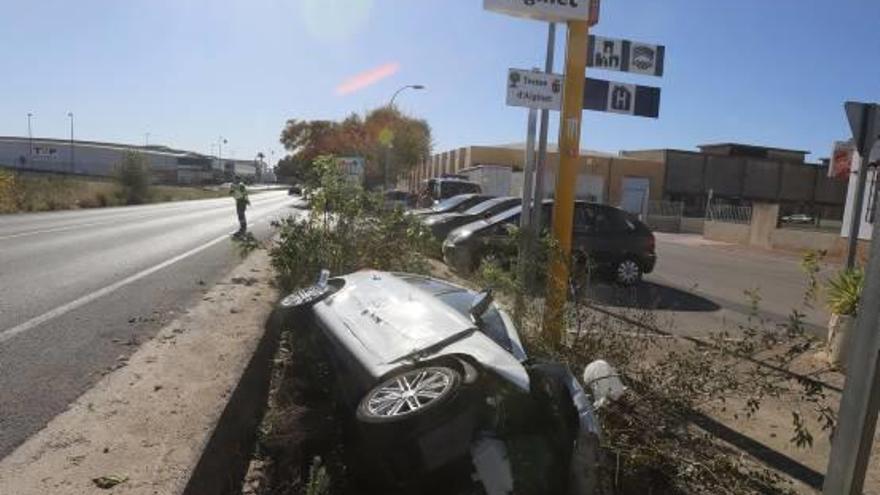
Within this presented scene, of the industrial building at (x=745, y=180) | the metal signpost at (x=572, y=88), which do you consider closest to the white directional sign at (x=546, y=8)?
the metal signpost at (x=572, y=88)

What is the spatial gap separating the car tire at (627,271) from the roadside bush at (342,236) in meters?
5.51

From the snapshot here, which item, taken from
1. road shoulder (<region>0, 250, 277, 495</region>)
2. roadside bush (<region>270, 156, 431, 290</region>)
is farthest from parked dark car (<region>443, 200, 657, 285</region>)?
road shoulder (<region>0, 250, 277, 495</region>)

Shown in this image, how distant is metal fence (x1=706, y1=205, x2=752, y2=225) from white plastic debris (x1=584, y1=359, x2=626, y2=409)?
34940 mm

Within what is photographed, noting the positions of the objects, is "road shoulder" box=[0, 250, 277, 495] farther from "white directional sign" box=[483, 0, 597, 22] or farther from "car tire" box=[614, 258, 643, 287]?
"car tire" box=[614, 258, 643, 287]

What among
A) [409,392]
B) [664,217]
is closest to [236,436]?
[409,392]

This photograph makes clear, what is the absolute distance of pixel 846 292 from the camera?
7645mm

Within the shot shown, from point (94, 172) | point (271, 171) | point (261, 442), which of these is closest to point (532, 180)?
point (261, 442)

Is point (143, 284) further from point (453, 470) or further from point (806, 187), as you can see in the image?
point (806, 187)

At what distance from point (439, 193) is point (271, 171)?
15930 cm

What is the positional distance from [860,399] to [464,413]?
162 cm

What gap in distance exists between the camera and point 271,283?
388 inches

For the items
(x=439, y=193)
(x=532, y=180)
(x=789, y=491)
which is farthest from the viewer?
(x=439, y=193)

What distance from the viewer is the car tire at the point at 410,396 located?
3564 mm

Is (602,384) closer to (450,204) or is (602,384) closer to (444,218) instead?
(444,218)
